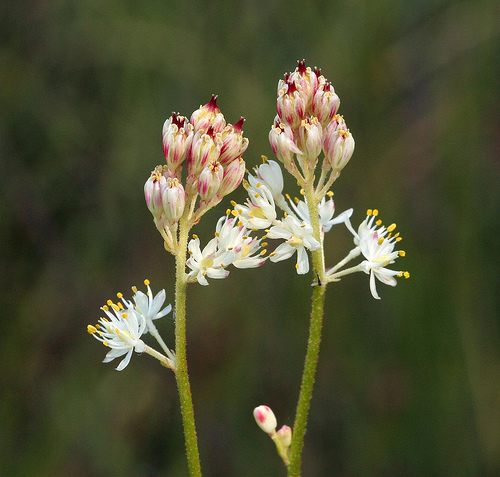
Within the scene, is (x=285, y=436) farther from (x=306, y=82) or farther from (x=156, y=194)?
(x=306, y=82)

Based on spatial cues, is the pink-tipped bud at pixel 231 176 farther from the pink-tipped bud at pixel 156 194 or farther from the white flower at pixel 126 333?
the white flower at pixel 126 333

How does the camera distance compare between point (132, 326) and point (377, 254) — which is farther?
point (377, 254)

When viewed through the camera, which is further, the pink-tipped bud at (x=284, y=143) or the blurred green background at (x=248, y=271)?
the blurred green background at (x=248, y=271)

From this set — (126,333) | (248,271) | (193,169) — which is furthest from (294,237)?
(248,271)

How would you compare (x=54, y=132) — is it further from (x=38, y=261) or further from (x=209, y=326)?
(x=209, y=326)

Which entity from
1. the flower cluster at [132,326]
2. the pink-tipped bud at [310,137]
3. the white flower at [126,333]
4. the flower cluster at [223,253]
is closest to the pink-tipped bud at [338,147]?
the pink-tipped bud at [310,137]

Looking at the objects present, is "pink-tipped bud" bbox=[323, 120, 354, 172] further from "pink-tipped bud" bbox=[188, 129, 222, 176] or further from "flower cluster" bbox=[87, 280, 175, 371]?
"flower cluster" bbox=[87, 280, 175, 371]
